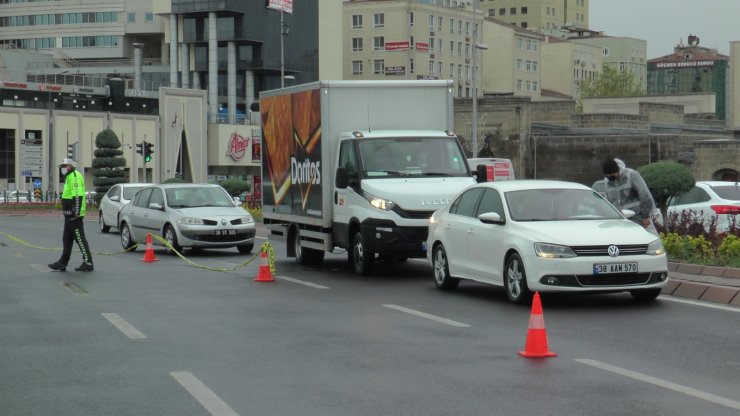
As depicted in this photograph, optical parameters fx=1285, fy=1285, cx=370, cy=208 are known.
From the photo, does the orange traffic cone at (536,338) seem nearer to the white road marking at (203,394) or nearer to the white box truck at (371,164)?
the white road marking at (203,394)

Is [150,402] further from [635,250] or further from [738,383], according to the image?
[635,250]

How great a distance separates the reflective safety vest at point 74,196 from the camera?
21188 mm

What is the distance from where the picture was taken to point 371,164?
66.3ft

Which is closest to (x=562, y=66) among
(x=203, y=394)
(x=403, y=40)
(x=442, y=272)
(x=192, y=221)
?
(x=403, y=40)

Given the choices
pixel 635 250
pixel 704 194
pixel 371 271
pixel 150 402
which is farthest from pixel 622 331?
pixel 704 194

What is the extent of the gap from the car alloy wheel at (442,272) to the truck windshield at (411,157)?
9.65 ft

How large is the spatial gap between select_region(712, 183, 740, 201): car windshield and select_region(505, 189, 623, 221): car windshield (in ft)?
34.2

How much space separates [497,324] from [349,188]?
7.26 metres

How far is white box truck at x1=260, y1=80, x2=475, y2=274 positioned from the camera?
19.4 meters

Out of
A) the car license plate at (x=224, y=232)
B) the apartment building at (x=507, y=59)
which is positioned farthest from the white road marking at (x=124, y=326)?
the apartment building at (x=507, y=59)

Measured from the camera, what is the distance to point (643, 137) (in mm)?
65312

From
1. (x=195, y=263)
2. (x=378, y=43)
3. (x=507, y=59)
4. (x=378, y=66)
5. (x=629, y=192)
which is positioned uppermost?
(x=378, y=43)

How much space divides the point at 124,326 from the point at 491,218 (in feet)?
15.9

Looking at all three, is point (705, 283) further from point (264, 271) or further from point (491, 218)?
point (264, 271)
